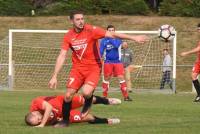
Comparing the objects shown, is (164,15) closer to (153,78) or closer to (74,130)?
(153,78)

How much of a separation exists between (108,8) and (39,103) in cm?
3326

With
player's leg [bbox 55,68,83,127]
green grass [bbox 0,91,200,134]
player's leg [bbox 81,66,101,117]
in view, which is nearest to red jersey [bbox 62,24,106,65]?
player's leg [bbox 81,66,101,117]

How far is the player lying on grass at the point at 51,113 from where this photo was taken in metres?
12.5

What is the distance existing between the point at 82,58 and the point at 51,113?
1.24m

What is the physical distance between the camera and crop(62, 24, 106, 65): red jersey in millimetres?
12867

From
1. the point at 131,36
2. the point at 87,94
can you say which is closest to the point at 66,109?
the point at 87,94

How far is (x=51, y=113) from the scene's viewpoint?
12.8 m

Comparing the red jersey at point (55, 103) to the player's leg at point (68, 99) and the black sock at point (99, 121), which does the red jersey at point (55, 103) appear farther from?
the black sock at point (99, 121)

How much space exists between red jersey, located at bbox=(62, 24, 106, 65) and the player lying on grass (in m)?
0.80

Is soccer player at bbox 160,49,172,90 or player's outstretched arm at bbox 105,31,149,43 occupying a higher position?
player's outstretched arm at bbox 105,31,149,43

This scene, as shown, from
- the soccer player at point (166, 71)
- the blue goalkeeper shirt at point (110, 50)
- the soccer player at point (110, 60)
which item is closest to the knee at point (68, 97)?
the soccer player at point (110, 60)

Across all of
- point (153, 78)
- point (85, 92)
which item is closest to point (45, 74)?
point (153, 78)

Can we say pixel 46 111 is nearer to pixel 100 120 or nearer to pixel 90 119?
pixel 90 119

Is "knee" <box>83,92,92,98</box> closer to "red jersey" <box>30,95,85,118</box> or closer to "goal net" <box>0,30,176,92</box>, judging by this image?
"red jersey" <box>30,95,85,118</box>
